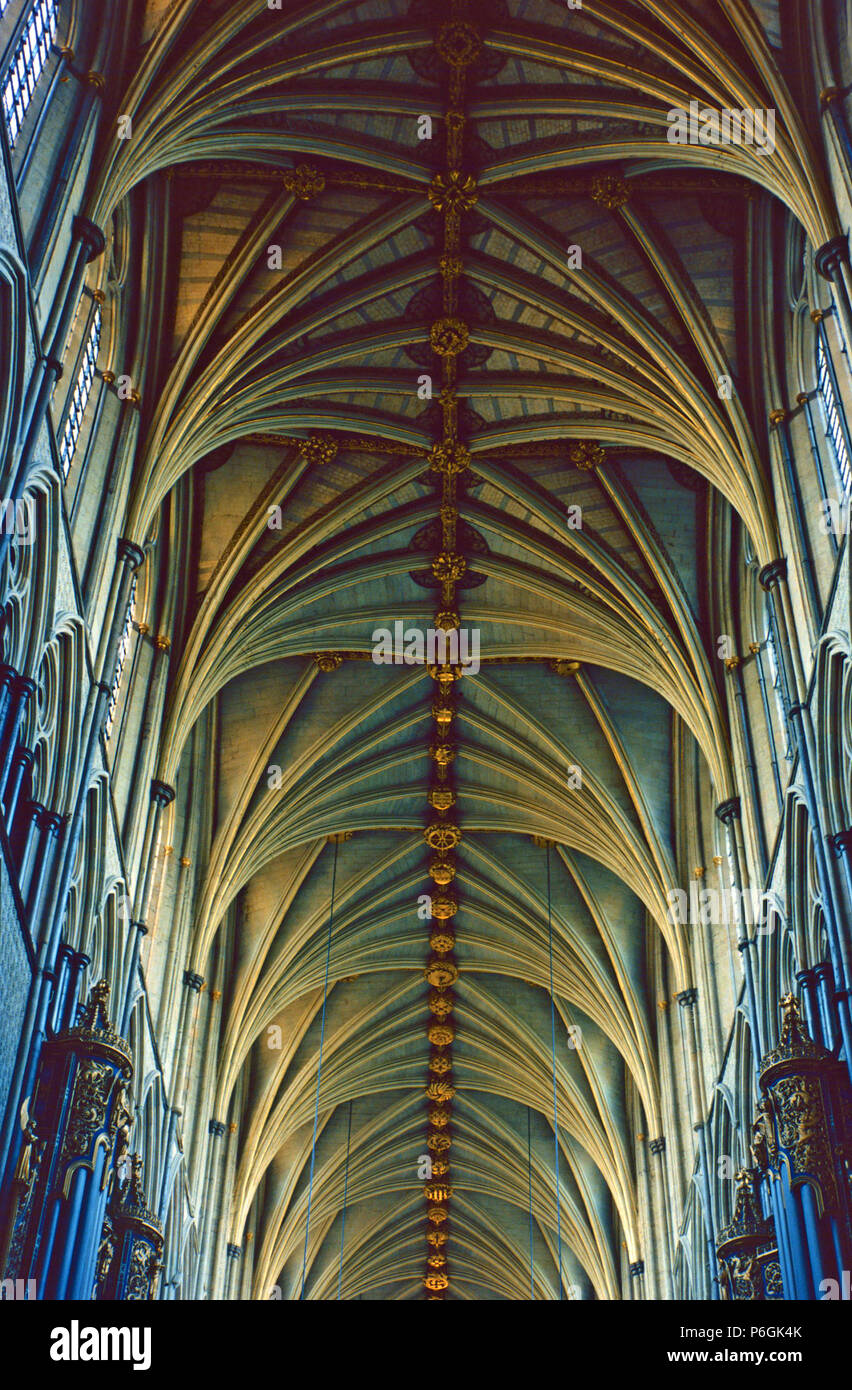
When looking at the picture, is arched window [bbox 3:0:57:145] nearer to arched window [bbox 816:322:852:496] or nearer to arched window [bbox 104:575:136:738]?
arched window [bbox 104:575:136:738]

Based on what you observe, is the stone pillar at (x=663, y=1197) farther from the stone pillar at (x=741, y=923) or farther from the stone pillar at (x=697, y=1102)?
the stone pillar at (x=741, y=923)

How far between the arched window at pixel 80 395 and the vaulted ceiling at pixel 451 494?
1.83 m

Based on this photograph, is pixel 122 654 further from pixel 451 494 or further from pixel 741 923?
pixel 741 923

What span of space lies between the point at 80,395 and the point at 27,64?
4601mm

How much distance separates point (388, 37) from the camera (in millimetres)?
22141

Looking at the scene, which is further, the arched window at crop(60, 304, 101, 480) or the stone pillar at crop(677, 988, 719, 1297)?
the stone pillar at crop(677, 988, 719, 1297)

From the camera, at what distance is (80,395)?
21.0m

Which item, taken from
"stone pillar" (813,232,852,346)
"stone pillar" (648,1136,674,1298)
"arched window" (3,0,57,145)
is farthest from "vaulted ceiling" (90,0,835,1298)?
"arched window" (3,0,57,145)

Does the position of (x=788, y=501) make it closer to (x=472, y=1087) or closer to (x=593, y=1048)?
(x=593, y=1048)

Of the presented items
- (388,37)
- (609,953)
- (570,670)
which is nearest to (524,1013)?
(609,953)

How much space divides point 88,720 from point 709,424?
10395mm

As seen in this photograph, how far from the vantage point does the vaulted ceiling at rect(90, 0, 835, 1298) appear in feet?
72.6

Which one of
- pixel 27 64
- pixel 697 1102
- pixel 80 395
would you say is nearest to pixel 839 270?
pixel 27 64

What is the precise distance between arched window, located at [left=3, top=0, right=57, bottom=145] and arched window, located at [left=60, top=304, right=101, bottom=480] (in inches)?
152
